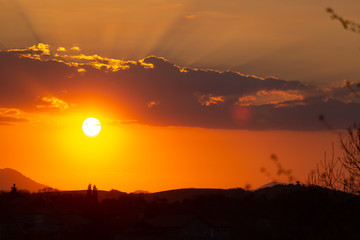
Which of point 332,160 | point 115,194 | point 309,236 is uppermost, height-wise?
point 115,194

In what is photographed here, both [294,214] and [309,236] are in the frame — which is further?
[294,214]

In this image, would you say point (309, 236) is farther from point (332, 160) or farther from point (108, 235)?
point (108, 235)

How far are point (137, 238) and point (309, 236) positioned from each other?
74452mm

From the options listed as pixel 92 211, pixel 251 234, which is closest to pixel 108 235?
pixel 92 211

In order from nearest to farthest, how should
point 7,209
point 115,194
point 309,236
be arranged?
1. point 309,236
2. point 7,209
3. point 115,194

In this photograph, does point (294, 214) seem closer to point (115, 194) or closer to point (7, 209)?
point (7, 209)

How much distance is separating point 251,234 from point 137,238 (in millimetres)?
17959

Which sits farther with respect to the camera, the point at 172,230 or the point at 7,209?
the point at 7,209

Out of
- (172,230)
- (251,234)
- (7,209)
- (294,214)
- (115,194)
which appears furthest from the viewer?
(115,194)

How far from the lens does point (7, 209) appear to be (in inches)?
4119

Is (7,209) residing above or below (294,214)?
above

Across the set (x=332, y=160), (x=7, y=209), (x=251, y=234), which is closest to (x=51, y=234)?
(x=7, y=209)

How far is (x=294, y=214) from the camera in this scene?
23.3 meters

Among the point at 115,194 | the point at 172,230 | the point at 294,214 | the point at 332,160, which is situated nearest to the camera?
the point at 294,214
